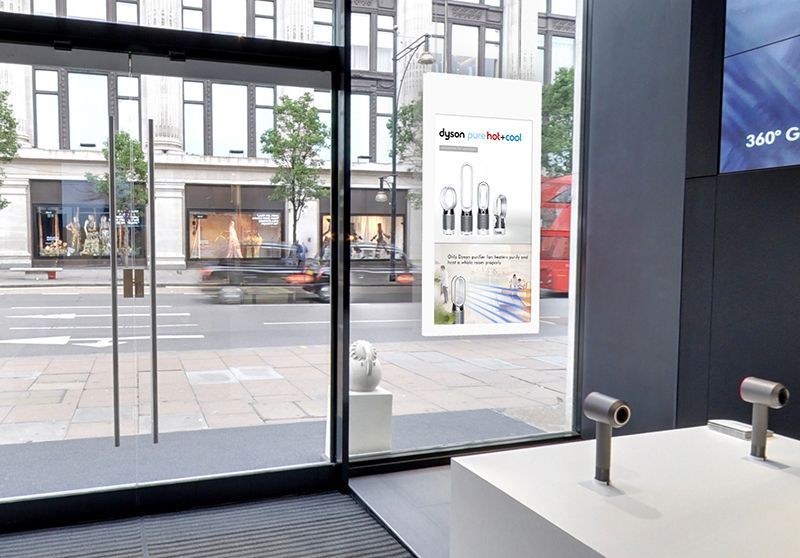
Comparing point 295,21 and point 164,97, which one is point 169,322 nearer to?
point 164,97

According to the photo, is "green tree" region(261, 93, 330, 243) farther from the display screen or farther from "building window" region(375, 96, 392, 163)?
the display screen

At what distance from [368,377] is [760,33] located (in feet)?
8.16

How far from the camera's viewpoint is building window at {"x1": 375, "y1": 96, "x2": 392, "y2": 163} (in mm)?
3666

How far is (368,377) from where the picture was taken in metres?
3.76

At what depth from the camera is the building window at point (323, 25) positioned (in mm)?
3529

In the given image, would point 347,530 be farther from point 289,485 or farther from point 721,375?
point 721,375

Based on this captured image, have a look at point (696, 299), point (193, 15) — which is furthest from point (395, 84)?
point (696, 299)

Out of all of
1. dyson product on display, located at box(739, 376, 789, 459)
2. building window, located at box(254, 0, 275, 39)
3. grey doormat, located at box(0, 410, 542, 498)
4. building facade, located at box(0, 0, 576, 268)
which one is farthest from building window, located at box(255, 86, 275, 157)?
dyson product on display, located at box(739, 376, 789, 459)

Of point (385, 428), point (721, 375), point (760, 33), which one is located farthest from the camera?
point (385, 428)

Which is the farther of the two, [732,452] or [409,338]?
[409,338]

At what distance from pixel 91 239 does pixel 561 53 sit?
2.90 m

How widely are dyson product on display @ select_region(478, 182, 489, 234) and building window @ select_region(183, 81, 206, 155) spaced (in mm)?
1615

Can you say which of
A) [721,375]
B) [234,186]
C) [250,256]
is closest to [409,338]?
[250,256]

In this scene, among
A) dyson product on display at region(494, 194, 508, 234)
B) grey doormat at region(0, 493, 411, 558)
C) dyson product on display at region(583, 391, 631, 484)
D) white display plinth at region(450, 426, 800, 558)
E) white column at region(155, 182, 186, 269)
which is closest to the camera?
white display plinth at region(450, 426, 800, 558)
